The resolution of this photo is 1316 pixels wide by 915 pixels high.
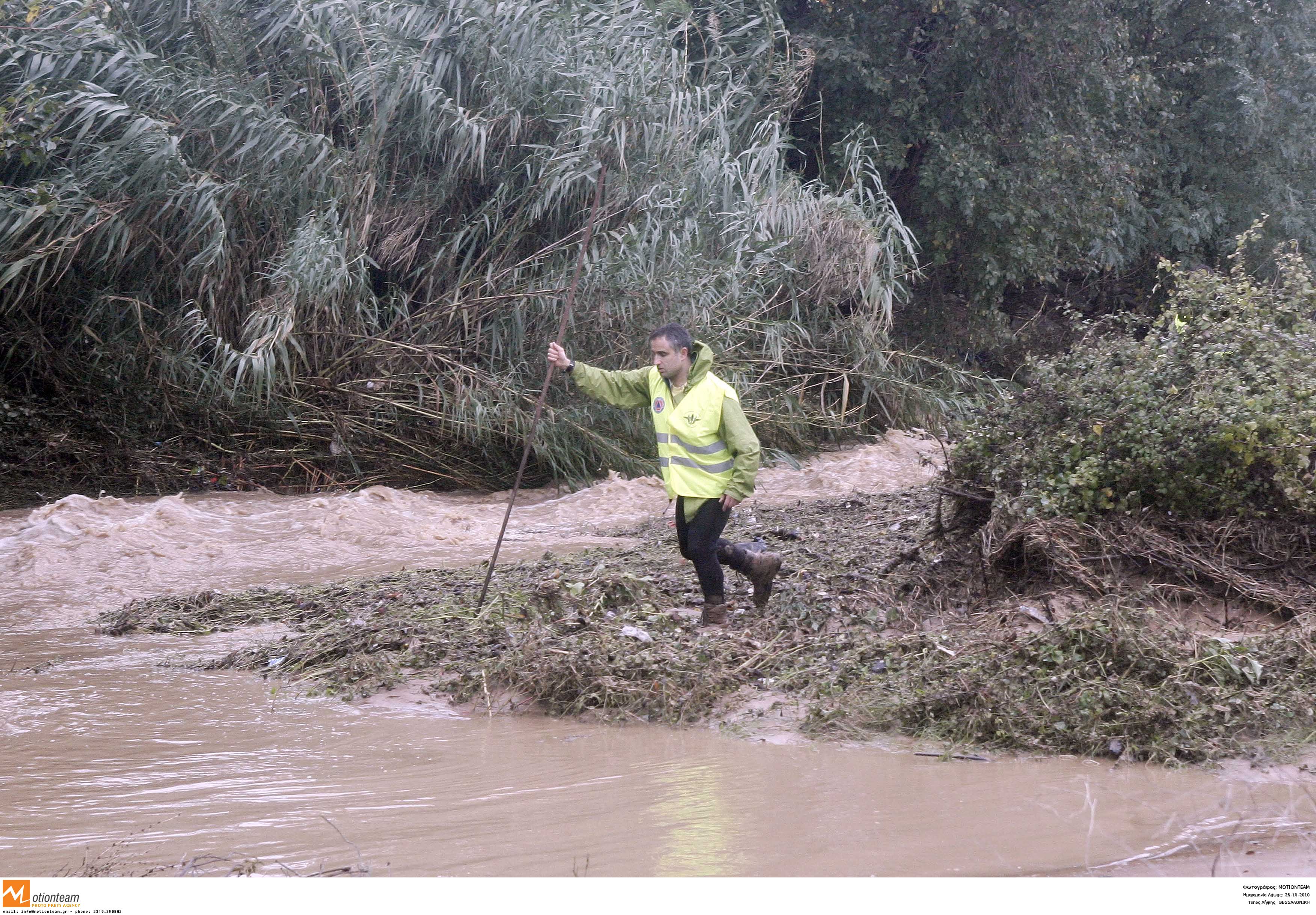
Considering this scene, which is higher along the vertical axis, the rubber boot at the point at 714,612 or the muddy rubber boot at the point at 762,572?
the muddy rubber boot at the point at 762,572

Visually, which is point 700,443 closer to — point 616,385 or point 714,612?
point 616,385

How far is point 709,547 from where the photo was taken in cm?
550

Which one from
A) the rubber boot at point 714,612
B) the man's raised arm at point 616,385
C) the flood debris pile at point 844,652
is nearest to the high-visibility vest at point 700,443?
the man's raised arm at point 616,385

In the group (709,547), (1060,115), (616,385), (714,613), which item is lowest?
(714,613)

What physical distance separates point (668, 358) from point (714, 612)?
47.9 inches

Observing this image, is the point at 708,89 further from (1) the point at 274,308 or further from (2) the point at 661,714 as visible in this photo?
(2) the point at 661,714

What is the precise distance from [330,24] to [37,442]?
4.98 metres

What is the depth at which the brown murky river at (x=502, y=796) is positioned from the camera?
3018 millimetres

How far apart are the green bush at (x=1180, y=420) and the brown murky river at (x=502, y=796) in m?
1.92

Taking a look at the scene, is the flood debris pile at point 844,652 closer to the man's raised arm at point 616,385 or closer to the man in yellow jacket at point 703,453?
the man in yellow jacket at point 703,453
